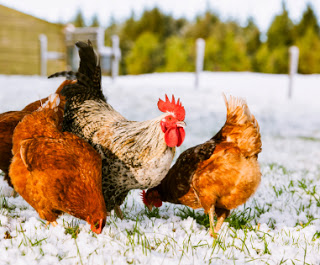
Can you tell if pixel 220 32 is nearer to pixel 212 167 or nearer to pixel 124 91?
pixel 124 91

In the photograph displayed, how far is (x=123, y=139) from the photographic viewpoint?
126 inches

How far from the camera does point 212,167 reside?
314 cm

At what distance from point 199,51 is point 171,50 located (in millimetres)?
12581

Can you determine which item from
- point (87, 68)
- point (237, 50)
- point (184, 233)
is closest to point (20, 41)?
point (237, 50)

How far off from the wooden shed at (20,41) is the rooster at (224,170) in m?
15.4

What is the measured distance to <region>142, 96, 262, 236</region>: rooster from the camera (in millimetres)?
3043

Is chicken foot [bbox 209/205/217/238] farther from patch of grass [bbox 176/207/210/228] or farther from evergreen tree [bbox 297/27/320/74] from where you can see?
evergreen tree [bbox 297/27/320/74]

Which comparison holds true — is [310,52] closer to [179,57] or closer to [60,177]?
[179,57]

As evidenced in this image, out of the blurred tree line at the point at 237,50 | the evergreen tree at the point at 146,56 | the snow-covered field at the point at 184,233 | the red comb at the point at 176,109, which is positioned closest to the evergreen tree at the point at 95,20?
the blurred tree line at the point at 237,50

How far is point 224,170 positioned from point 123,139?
101 centimetres

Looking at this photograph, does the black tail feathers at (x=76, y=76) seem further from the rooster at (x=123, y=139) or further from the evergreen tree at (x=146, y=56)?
the evergreen tree at (x=146, y=56)

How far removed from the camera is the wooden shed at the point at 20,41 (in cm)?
1766

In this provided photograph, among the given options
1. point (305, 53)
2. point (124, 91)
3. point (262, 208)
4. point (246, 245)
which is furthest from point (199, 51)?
point (305, 53)

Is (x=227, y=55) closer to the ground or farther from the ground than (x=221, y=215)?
farther from the ground
